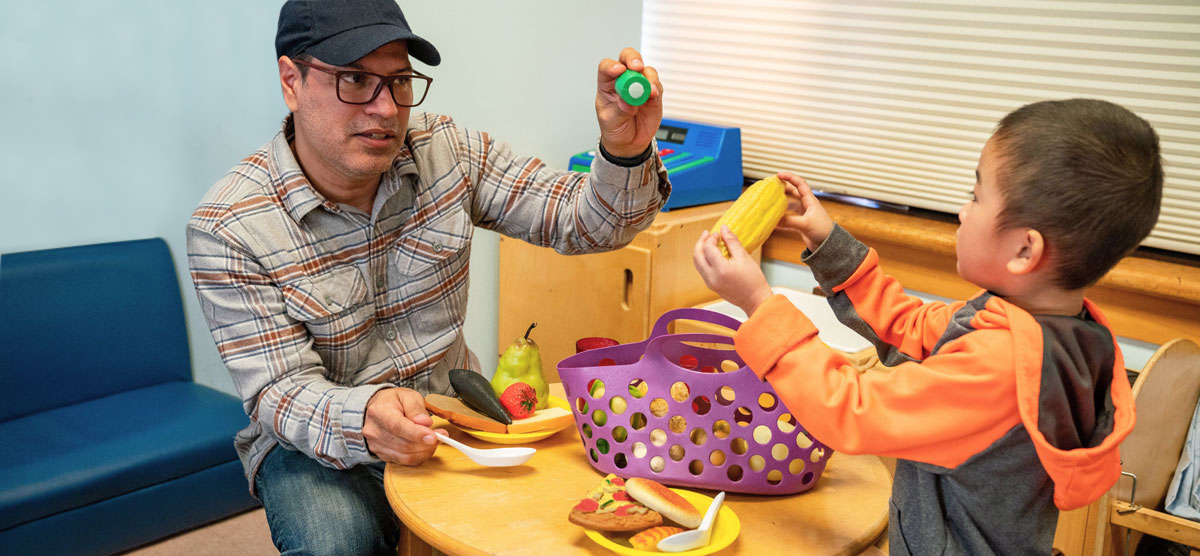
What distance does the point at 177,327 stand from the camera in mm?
3004

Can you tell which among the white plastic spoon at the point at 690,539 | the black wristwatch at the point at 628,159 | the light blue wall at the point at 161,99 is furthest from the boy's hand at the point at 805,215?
the light blue wall at the point at 161,99

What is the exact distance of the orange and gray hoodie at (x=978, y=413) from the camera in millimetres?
1132

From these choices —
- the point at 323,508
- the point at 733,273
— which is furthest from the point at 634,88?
the point at 323,508

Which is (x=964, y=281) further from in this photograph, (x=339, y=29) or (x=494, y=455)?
(x=339, y=29)

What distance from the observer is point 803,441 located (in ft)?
4.63

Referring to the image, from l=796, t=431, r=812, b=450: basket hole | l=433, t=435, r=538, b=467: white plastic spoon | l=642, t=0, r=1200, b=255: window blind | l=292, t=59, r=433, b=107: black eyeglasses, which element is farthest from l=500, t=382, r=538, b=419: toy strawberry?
l=642, t=0, r=1200, b=255: window blind

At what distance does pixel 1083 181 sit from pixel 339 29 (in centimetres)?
135

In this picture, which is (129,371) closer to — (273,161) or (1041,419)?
(273,161)

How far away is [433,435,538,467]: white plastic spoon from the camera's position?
1.47m

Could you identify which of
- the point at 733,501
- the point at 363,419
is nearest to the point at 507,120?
the point at 363,419

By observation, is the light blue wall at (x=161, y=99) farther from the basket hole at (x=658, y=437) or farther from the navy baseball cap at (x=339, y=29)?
the basket hole at (x=658, y=437)

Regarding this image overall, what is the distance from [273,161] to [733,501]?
1.16m

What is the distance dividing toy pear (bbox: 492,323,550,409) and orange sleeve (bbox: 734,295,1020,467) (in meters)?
0.57

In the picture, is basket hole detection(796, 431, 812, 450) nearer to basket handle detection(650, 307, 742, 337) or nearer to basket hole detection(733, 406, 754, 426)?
basket hole detection(733, 406, 754, 426)
